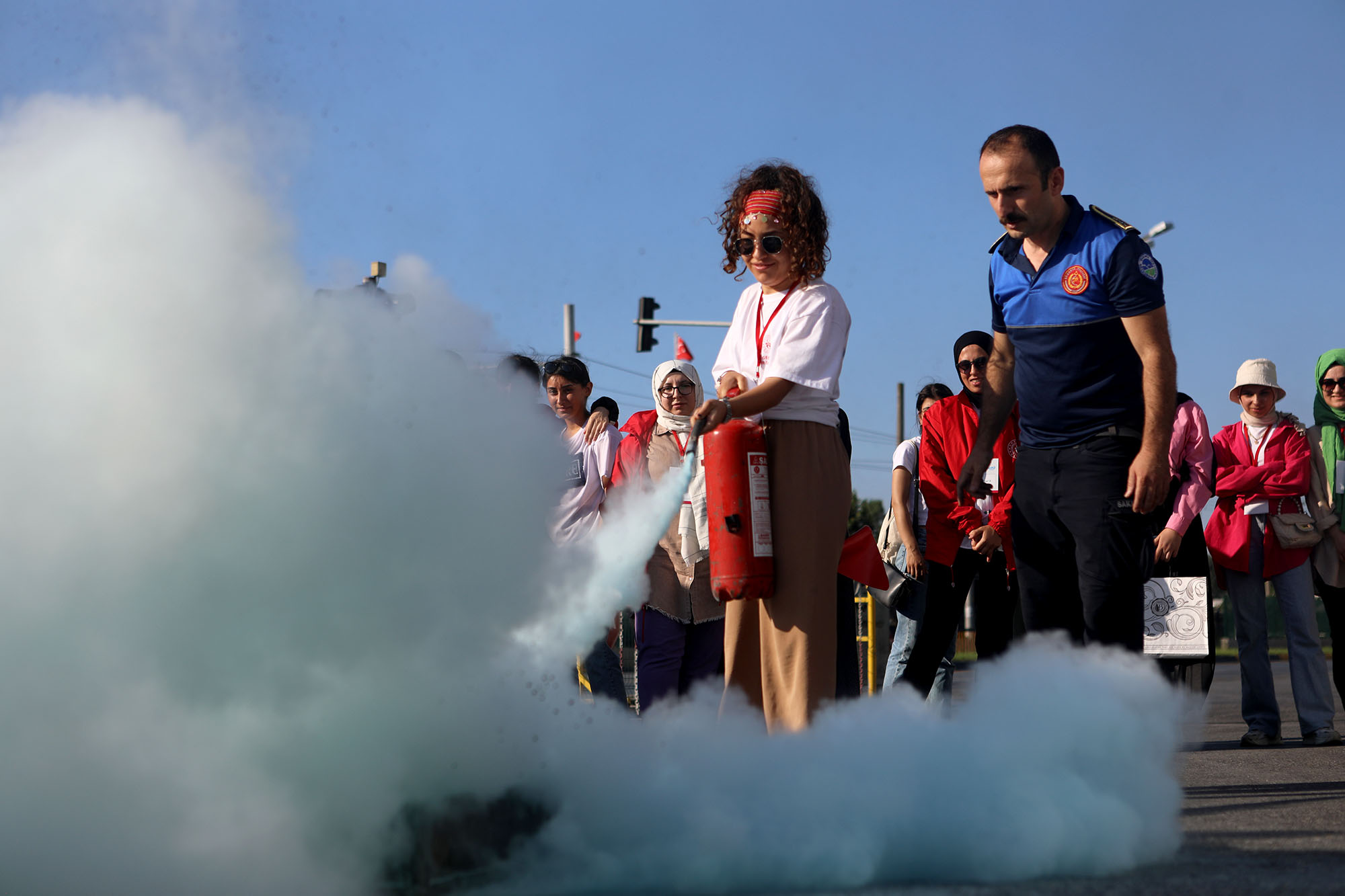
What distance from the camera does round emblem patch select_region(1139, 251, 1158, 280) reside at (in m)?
3.75

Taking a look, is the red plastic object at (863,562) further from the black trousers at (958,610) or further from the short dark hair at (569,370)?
the short dark hair at (569,370)

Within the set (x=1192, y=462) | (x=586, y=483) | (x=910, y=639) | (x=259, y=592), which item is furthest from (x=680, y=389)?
(x=259, y=592)

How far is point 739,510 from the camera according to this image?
379cm

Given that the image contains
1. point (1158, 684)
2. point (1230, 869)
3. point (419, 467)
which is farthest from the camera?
point (1158, 684)

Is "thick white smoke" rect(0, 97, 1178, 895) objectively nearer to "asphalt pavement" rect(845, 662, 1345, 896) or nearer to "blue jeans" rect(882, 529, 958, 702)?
"asphalt pavement" rect(845, 662, 1345, 896)

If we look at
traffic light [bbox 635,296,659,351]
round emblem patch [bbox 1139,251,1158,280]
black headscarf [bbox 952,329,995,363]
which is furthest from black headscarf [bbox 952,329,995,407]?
traffic light [bbox 635,296,659,351]

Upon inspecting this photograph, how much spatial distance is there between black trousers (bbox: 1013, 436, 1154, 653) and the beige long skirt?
2.06 ft

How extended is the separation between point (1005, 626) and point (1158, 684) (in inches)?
101

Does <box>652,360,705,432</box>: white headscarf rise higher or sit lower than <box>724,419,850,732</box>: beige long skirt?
higher

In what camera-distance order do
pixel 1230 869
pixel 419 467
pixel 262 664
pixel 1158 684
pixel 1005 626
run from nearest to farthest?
pixel 262 664 < pixel 419 467 < pixel 1230 869 < pixel 1158 684 < pixel 1005 626

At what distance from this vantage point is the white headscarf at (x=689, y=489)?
427 cm

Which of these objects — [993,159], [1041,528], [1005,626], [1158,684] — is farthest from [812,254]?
[1005,626]

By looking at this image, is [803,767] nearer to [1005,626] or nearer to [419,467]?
[419,467]

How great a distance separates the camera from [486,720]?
282cm
